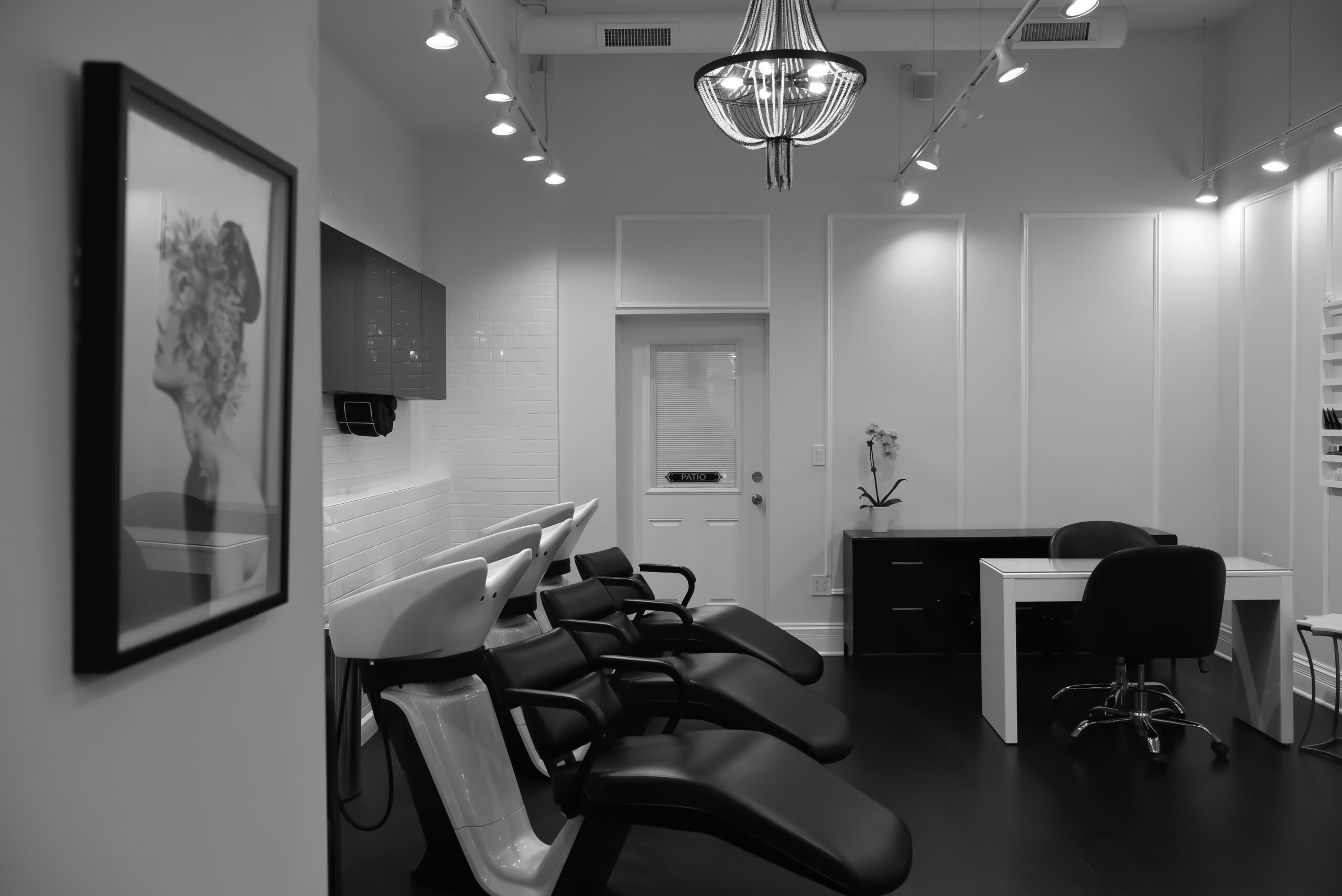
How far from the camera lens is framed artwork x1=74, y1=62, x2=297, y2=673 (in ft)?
3.32

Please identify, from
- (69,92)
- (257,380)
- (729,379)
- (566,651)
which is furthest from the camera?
(729,379)

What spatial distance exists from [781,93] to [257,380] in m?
1.96

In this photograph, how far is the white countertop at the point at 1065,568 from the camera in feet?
13.2

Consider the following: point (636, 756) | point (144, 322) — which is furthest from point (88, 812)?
point (636, 756)

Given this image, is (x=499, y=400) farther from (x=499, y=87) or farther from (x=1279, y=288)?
(x=1279, y=288)

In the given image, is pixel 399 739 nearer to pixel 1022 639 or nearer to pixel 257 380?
pixel 257 380

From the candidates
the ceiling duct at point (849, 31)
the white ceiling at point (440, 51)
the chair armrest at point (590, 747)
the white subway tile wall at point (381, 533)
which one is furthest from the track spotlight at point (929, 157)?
the chair armrest at point (590, 747)

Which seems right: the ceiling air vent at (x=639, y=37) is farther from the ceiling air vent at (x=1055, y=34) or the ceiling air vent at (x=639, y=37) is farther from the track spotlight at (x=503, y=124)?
the ceiling air vent at (x=1055, y=34)

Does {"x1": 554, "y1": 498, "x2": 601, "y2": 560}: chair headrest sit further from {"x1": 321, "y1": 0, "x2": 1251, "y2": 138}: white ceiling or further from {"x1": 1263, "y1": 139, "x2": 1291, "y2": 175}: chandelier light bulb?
{"x1": 1263, "y1": 139, "x2": 1291, "y2": 175}: chandelier light bulb

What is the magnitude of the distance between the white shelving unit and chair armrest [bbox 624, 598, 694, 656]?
139 inches

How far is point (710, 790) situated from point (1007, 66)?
10.1 feet

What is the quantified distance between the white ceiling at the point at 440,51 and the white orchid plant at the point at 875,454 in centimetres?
260

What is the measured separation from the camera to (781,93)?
8.91ft

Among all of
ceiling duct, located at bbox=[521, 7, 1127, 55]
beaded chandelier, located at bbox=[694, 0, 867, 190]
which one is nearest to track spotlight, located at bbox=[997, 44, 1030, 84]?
beaded chandelier, located at bbox=[694, 0, 867, 190]
